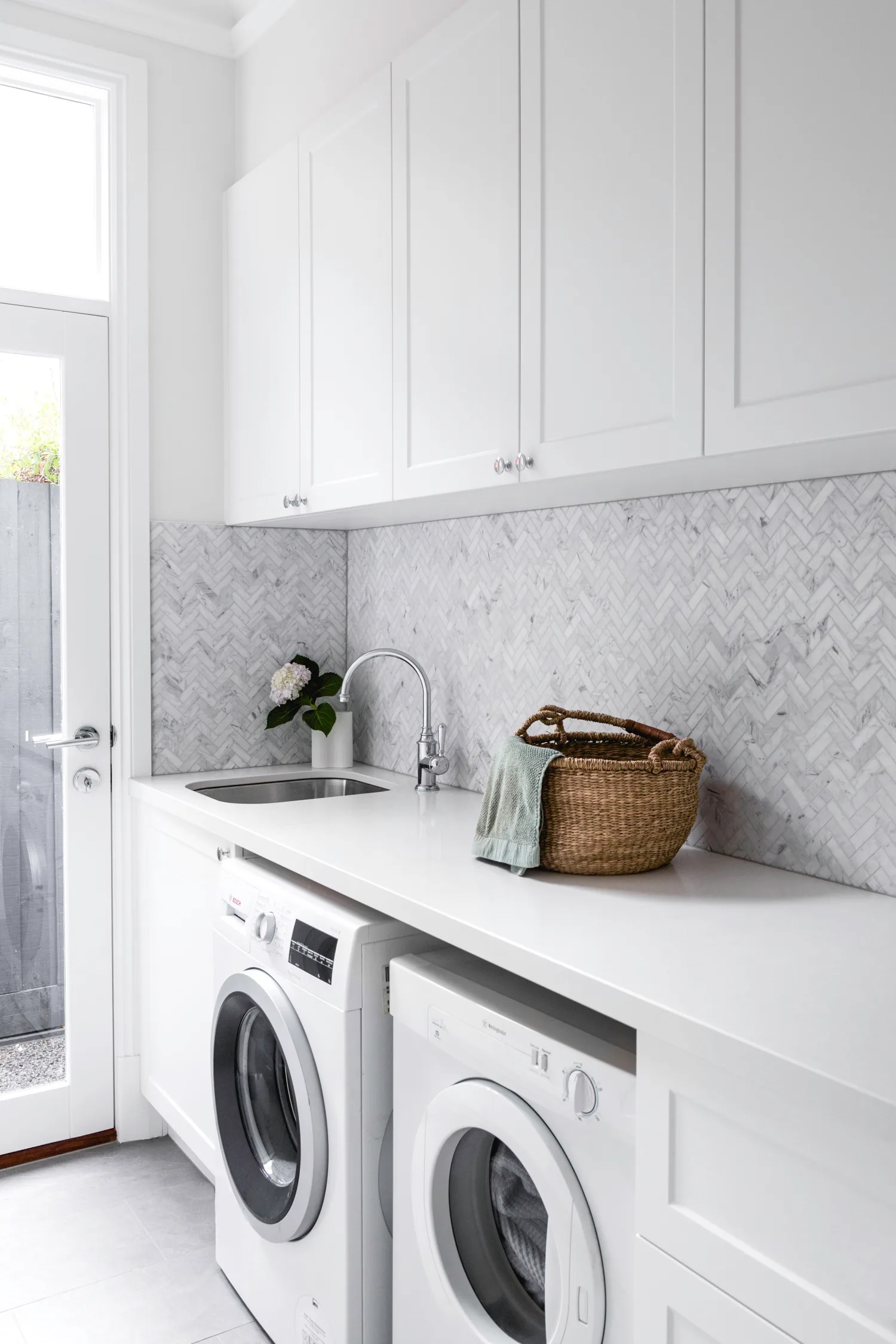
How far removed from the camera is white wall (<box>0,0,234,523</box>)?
9.00 ft

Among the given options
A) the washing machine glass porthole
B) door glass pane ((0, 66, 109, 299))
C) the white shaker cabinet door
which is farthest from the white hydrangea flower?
door glass pane ((0, 66, 109, 299))

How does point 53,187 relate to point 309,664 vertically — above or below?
above

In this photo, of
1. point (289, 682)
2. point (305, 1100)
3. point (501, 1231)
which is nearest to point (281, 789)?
point (289, 682)

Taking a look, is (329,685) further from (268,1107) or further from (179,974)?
(268,1107)

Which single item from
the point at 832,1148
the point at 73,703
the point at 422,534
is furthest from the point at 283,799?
the point at 832,1148

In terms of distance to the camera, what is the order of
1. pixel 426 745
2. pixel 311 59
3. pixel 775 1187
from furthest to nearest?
pixel 311 59 → pixel 426 745 → pixel 775 1187

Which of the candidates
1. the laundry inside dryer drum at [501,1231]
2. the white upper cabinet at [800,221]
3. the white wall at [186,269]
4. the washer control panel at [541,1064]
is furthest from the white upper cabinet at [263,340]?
the laundry inside dryer drum at [501,1231]

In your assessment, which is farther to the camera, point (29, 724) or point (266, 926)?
point (29, 724)

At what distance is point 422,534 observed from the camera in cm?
265

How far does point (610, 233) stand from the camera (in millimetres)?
1546

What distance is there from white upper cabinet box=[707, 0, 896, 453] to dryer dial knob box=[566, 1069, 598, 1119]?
0.81 meters

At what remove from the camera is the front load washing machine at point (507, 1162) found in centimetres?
121

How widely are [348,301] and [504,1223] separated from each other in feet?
5.83

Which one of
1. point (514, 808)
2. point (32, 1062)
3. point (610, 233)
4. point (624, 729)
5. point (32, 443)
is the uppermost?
point (610, 233)
